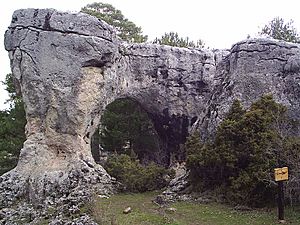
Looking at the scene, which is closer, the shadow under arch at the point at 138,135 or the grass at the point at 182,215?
the grass at the point at 182,215

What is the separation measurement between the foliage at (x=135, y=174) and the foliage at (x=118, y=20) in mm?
12782

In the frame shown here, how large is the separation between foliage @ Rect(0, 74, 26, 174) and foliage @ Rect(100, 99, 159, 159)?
165 inches

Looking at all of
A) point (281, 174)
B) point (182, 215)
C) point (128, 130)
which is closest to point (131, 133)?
point (128, 130)

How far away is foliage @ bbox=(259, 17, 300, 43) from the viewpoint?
29.1 metres

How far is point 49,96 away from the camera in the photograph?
16172 millimetres

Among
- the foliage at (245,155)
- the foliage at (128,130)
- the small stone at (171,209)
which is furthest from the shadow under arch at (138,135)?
the small stone at (171,209)

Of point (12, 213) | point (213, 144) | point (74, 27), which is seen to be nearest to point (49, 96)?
point (74, 27)

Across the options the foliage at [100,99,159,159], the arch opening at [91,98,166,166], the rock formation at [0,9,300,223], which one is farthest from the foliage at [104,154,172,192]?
the foliage at [100,99,159,159]

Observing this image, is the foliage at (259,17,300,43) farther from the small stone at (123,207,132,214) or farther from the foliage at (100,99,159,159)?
the small stone at (123,207,132,214)

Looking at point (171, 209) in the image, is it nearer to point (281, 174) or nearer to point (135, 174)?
point (281, 174)

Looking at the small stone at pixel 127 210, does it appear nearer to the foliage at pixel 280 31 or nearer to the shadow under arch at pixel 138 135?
the shadow under arch at pixel 138 135

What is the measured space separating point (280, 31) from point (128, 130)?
1348 centimetres

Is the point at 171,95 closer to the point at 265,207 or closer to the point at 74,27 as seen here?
the point at 74,27

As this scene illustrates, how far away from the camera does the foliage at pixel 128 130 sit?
22.7 metres
